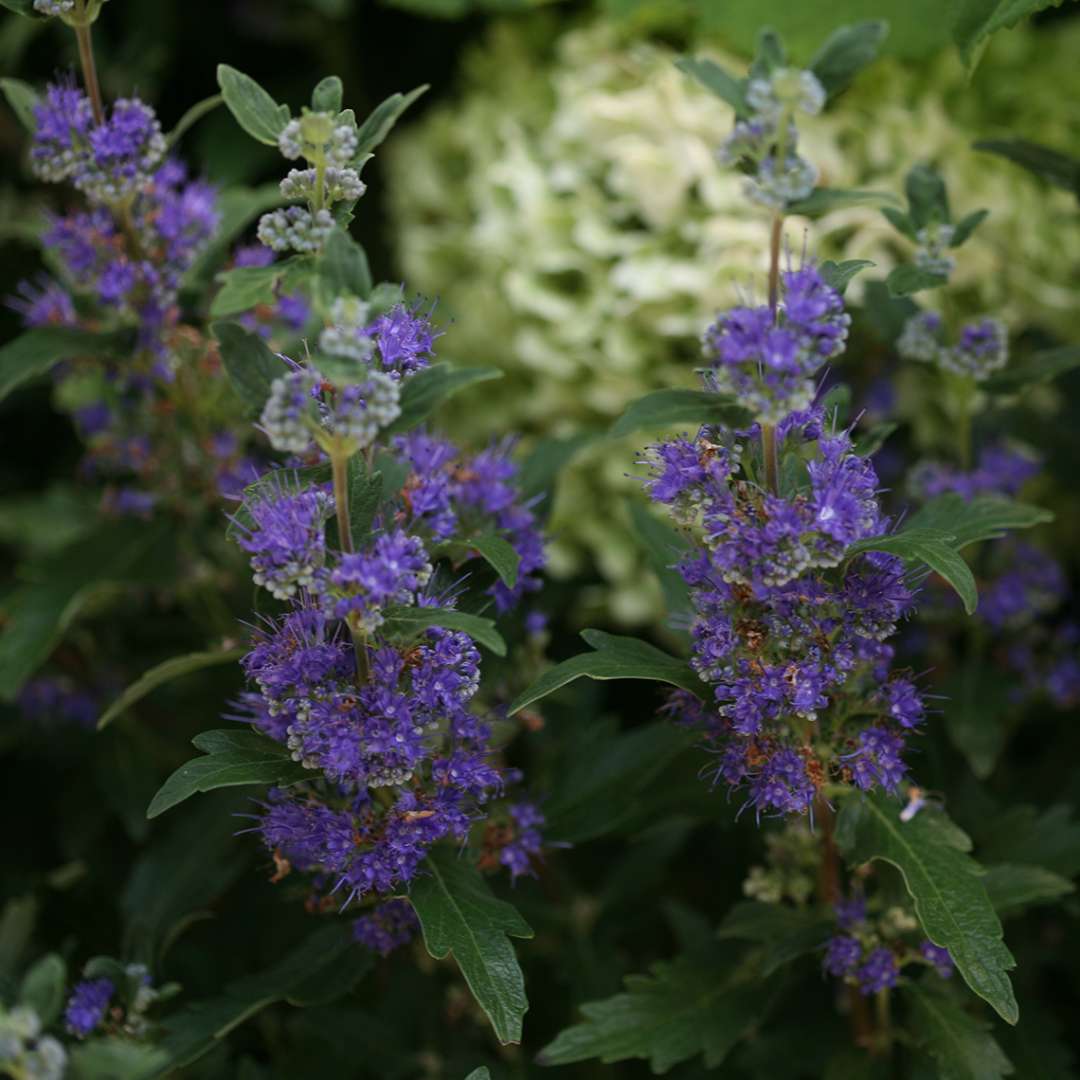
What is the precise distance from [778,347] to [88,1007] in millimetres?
673

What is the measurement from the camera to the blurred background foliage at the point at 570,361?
46.7 inches

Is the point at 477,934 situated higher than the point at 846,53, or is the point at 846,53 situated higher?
the point at 846,53

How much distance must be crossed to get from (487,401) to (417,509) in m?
0.87

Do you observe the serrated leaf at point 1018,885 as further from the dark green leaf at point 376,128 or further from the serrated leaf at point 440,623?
the dark green leaf at point 376,128

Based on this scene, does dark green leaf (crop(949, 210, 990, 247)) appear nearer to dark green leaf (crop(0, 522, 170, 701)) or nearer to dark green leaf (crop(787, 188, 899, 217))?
dark green leaf (crop(787, 188, 899, 217))

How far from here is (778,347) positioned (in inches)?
30.5

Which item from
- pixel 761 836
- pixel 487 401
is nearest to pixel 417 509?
pixel 761 836

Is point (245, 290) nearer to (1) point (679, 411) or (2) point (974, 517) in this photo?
(1) point (679, 411)

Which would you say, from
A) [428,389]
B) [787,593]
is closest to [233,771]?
[428,389]

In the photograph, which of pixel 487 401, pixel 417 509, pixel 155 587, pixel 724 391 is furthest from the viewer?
pixel 487 401

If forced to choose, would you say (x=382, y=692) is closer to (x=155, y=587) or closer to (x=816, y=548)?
(x=816, y=548)

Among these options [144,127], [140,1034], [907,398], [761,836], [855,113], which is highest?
[144,127]

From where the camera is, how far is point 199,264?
119 cm

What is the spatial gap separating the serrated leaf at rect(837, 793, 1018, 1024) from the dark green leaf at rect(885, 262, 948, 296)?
1.21 ft
